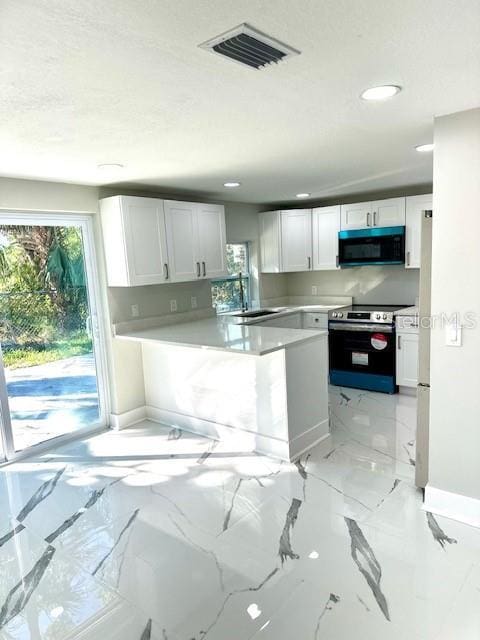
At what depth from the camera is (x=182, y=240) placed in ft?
13.7

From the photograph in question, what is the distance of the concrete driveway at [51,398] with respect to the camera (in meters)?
3.66

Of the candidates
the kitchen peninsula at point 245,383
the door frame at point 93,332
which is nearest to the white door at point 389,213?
the kitchen peninsula at point 245,383

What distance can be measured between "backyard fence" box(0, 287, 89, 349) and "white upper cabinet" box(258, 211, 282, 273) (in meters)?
2.55

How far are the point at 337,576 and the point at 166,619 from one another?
82 cm

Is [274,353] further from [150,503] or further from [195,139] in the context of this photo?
[195,139]

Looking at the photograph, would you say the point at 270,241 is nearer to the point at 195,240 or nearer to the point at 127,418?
the point at 195,240

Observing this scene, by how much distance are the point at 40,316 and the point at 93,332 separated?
1.65ft

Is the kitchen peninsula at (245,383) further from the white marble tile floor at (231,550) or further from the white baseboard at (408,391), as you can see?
the white baseboard at (408,391)

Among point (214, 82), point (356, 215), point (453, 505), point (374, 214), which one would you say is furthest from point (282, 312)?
point (214, 82)

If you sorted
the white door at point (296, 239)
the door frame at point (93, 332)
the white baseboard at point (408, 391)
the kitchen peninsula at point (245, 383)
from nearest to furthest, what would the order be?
the kitchen peninsula at point (245, 383)
the door frame at point (93, 332)
the white baseboard at point (408, 391)
the white door at point (296, 239)

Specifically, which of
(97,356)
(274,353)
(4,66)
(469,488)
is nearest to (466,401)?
(469,488)

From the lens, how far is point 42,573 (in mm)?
2232

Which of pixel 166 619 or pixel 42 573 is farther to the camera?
pixel 42 573

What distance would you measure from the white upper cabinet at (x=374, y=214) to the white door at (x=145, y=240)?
2345mm
